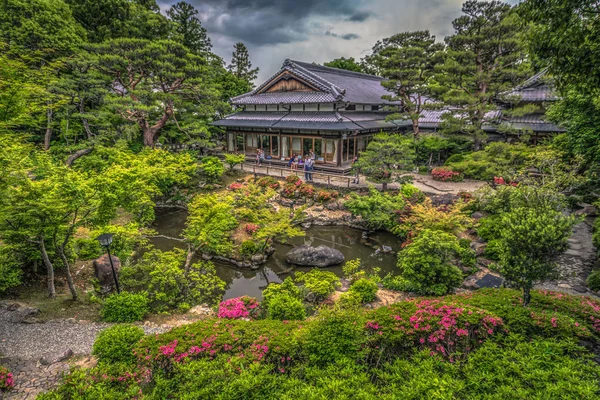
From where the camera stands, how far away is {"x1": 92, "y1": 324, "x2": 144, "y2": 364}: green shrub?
221 inches

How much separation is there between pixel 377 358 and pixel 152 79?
912 inches

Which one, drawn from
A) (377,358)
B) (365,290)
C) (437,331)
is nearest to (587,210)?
(365,290)

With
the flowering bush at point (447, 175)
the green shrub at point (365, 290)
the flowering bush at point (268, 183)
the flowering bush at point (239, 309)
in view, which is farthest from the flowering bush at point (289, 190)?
the flowering bush at point (239, 309)

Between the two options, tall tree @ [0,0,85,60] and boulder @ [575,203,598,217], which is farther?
tall tree @ [0,0,85,60]

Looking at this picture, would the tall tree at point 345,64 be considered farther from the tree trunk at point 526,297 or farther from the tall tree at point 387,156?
the tree trunk at point 526,297

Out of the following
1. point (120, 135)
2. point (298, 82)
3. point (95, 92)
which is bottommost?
point (120, 135)

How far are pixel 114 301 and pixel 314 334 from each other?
6.29 meters

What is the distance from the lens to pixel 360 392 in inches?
167

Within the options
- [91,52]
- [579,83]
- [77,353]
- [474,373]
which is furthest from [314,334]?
[91,52]

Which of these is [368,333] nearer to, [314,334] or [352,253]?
[314,334]

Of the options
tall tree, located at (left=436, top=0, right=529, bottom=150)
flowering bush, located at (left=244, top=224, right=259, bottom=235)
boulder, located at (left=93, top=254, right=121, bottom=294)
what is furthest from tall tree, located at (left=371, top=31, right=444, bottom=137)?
boulder, located at (left=93, top=254, right=121, bottom=294)

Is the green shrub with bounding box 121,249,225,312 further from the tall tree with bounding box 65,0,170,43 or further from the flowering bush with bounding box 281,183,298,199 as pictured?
the tall tree with bounding box 65,0,170,43

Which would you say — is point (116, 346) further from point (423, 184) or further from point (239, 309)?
point (423, 184)

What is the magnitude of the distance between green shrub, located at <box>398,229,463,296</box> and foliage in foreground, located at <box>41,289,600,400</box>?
261cm
